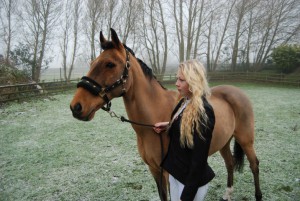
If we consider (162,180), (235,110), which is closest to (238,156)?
(235,110)

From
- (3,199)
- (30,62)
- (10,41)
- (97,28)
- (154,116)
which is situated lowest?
(3,199)

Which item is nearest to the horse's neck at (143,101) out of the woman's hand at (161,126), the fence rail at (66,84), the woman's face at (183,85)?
the woman's hand at (161,126)

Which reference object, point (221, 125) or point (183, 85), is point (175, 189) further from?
point (221, 125)

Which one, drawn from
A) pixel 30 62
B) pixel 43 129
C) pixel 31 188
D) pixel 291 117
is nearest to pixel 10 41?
pixel 30 62

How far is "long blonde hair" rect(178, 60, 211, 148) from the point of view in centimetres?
144

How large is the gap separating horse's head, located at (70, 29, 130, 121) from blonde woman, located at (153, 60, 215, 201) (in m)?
0.54

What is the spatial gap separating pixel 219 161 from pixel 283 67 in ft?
66.5

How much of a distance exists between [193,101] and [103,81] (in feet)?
2.51

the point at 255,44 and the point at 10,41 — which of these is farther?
the point at 255,44

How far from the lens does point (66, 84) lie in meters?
17.1

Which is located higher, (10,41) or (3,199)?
(10,41)

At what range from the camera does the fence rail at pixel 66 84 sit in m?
11.5

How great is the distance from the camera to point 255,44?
24.7 metres

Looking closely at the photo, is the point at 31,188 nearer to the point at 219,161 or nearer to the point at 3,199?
the point at 3,199
